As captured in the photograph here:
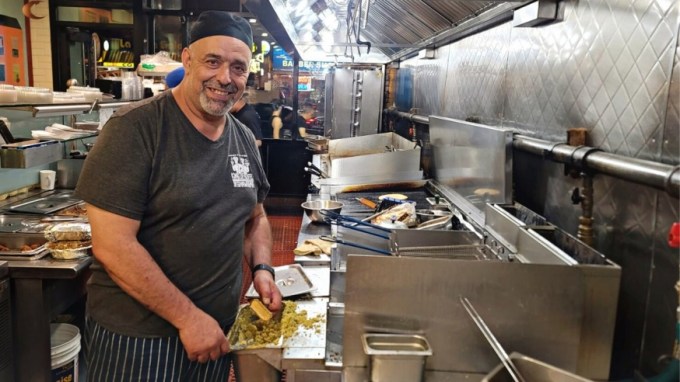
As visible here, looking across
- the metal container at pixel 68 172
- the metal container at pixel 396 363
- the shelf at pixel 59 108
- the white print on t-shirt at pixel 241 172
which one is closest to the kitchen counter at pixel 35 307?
the shelf at pixel 59 108

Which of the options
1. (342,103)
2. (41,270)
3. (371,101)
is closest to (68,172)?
(41,270)

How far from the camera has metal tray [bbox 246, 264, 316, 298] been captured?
2.17 meters

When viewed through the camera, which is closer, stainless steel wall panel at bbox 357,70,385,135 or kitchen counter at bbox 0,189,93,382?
kitchen counter at bbox 0,189,93,382

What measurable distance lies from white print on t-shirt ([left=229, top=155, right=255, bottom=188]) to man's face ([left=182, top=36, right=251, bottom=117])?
0.19 metres

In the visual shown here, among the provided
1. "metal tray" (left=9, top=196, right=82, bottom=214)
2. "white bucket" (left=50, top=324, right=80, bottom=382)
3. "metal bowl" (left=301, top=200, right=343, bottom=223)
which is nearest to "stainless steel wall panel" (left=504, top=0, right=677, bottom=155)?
"metal bowl" (left=301, top=200, right=343, bottom=223)

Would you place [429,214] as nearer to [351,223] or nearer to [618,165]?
[351,223]

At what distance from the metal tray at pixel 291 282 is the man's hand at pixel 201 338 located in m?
0.41

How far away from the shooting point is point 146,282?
156 centimetres

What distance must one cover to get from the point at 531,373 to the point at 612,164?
693 mm

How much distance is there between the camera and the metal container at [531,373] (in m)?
1.24

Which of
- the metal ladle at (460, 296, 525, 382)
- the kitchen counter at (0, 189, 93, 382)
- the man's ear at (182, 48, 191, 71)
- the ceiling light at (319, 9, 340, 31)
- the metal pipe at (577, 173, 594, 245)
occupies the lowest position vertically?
the kitchen counter at (0, 189, 93, 382)

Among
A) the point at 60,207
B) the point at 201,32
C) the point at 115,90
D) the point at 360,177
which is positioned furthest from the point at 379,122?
the point at 201,32

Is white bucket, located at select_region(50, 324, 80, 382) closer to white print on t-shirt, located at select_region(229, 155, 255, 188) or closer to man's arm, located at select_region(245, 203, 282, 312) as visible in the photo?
man's arm, located at select_region(245, 203, 282, 312)

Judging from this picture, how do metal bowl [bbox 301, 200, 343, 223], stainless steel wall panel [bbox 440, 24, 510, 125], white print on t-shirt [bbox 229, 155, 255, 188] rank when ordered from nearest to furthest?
white print on t-shirt [bbox 229, 155, 255, 188] < stainless steel wall panel [bbox 440, 24, 510, 125] < metal bowl [bbox 301, 200, 343, 223]
